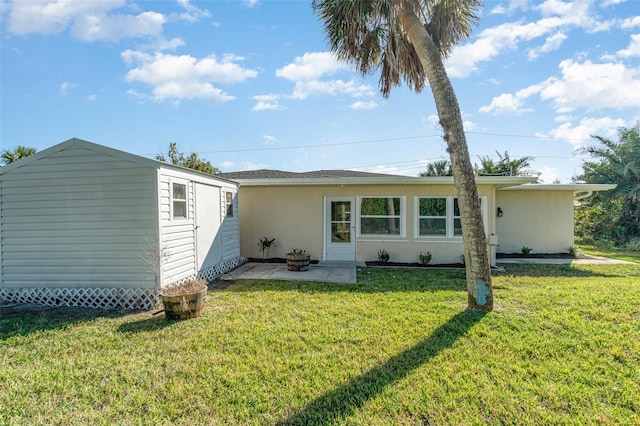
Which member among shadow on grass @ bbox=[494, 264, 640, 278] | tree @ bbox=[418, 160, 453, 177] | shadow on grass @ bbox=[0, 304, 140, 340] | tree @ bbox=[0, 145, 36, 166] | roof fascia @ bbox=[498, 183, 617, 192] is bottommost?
shadow on grass @ bbox=[494, 264, 640, 278]

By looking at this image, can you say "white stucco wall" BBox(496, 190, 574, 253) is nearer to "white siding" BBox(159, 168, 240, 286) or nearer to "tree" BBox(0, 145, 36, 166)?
"white siding" BBox(159, 168, 240, 286)

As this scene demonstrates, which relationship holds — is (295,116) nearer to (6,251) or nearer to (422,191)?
(422,191)

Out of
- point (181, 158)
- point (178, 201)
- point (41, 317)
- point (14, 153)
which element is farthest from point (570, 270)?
point (181, 158)

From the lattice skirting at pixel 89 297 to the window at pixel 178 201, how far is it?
152cm

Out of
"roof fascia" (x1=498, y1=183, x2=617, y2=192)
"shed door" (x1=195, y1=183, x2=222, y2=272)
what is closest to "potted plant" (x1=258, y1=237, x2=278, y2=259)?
"shed door" (x1=195, y1=183, x2=222, y2=272)

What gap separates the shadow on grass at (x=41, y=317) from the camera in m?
4.27

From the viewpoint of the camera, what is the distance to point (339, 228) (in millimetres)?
9602

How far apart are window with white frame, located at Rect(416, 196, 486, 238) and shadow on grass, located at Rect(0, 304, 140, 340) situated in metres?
7.89

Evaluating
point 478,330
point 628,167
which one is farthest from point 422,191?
point 628,167

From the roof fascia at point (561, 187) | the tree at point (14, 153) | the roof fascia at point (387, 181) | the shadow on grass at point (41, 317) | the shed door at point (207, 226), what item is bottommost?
the shadow on grass at point (41, 317)

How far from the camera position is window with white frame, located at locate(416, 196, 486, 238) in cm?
919

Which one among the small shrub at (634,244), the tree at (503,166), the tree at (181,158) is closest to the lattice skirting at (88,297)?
the tree at (181,158)

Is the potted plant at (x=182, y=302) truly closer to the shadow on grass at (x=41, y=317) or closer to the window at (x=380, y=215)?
the shadow on grass at (x=41, y=317)

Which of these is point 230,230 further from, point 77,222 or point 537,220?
point 537,220
